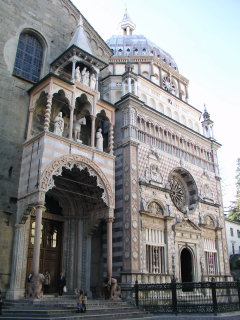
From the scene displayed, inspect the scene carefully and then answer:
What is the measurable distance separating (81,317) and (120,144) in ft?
36.1

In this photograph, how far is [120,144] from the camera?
2042 centimetres

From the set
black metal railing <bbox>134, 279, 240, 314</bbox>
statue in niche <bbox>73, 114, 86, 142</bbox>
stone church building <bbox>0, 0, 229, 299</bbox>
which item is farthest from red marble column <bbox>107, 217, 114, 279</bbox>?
statue in niche <bbox>73, 114, 86, 142</bbox>

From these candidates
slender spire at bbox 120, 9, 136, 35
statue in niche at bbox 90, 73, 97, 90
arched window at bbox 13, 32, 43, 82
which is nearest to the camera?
statue in niche at bbox 90, 73, 97, 90

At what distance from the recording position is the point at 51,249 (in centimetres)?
1786

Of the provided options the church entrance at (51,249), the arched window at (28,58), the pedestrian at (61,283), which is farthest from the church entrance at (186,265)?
the arched window at (28,58)

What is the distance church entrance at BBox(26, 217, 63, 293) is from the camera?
1727 cm

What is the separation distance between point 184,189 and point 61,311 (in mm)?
14858

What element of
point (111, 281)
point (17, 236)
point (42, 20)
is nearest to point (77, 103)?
point (42, 20)

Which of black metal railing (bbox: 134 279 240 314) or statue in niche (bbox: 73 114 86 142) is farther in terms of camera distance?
statue in niche (bbox: 73 114 86 142)

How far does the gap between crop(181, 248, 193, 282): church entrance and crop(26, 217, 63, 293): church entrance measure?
901 centimetres

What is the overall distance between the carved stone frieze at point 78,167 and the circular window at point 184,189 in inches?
273

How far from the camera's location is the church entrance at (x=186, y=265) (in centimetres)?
2236

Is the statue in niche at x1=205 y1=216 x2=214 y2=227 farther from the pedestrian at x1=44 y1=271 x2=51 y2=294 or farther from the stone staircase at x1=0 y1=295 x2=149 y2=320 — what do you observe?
the pedestrian at x1=44 y1=271 x2=51 y2=294

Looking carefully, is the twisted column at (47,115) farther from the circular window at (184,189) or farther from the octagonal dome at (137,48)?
the octagonal dome at (137,48)
